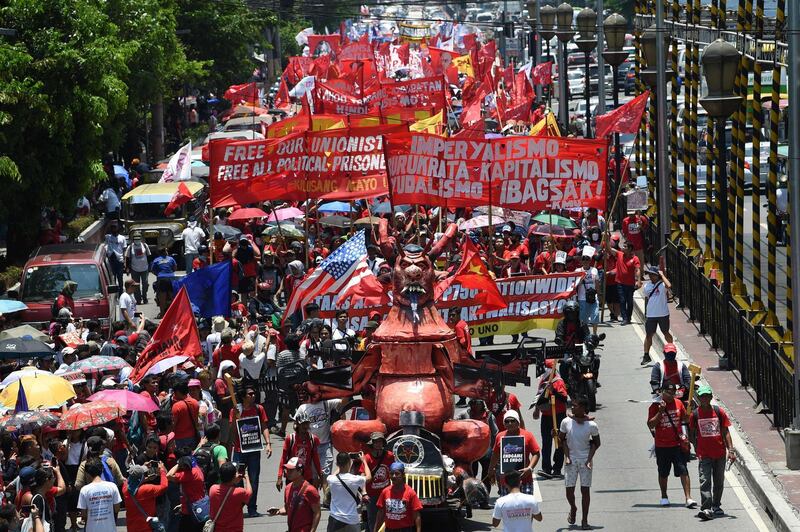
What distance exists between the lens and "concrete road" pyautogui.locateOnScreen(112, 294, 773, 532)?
17.2 metres

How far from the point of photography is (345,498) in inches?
619

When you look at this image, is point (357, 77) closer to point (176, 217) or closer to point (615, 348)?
point (176, 217)

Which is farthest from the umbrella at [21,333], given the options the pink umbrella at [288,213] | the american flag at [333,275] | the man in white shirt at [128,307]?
the pink umbrella at [288,213]

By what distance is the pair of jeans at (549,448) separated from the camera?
1939 cm

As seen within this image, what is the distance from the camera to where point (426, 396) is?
17.9 m

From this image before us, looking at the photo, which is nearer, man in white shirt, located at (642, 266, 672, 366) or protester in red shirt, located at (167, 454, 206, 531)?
protester in red shirt, located at (167, 454, 206, 531)

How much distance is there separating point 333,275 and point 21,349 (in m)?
4.34

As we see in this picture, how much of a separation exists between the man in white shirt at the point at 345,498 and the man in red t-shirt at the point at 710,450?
12.6 ft

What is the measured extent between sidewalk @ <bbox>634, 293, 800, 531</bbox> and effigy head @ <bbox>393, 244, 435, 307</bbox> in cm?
419

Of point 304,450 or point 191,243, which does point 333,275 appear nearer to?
point 304,450

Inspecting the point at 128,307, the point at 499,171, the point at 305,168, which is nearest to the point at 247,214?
the point at 305,168

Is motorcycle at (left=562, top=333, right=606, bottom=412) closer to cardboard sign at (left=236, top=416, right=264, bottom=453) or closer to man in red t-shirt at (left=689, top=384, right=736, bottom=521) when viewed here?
man in red t-shirt at (left=689, top=384, right=736, bottom=521)

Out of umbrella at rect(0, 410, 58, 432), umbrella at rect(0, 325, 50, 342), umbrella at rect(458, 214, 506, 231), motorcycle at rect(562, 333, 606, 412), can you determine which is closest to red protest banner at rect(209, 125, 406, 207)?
umbrella at rect(458, 214, 506, 231)

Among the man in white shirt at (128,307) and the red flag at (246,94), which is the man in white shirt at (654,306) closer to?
the man in white shirt at (128,307)
